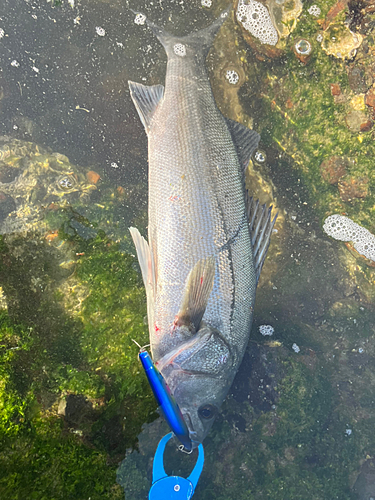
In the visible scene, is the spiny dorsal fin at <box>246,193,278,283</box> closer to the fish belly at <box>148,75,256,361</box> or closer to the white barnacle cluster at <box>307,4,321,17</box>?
the fish belly at <box>148,75,256,361</box>

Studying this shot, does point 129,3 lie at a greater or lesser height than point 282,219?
greater

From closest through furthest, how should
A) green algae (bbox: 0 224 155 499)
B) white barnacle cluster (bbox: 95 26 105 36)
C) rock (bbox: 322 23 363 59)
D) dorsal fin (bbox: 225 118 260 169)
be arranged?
green algae (bbox: 0 224 155 499) < dorsal fin (bbox: 225 118 260 169) < white barnacle cluster (bbox: 95 26 105 36) < rock (bbox: 322 23 363 59)

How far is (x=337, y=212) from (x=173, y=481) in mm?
3321

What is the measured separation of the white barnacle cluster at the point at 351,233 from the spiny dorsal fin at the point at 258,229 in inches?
50.3

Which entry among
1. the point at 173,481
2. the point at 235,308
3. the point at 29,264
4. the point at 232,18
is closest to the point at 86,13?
the point at 232,18

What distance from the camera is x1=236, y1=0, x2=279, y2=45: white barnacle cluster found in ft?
10.6

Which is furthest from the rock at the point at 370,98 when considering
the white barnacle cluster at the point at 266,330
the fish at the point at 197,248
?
the white barnacle cluster at the point at 266,330

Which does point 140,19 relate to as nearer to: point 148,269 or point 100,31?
point 100,31

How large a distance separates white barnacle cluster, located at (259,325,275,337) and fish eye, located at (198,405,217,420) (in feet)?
3.92

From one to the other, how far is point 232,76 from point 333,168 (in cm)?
159

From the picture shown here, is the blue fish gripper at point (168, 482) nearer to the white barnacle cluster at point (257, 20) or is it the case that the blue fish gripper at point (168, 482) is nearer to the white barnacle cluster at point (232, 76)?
the white barnacle cluster at point (232, 76)

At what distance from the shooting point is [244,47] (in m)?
3.32

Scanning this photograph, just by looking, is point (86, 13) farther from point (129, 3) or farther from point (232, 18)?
point (232, 18)

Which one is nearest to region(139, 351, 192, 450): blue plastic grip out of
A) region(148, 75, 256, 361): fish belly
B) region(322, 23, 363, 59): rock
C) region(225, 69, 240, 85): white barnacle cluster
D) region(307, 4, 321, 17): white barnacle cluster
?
region(148, 75, 256, 361): fish belly
